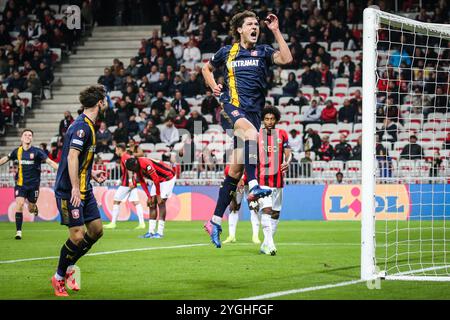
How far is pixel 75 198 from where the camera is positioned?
Result: 9094 millimetres

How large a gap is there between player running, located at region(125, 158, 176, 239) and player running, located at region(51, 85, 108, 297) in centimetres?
862

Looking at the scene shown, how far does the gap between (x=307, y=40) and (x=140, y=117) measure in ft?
22.8

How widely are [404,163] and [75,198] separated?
15.6m

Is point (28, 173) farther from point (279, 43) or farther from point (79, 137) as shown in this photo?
point (279, 43)

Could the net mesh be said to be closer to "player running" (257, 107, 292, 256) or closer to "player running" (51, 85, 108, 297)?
"player running" (257, 107, 292, 256)

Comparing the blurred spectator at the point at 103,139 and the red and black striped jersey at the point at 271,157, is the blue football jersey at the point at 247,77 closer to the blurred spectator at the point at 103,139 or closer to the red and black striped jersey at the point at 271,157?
the red and black striped jersey at the point at 271,157

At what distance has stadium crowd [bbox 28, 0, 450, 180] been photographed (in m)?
26.4

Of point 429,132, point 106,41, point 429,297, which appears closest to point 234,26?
point 429,297

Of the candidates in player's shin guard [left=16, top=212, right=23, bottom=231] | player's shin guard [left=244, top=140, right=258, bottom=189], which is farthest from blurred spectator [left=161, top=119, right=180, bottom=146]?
player's shin guard [left=244, top=140, right=258, bottom=189]

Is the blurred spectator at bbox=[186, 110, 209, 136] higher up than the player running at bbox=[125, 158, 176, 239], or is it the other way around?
the blurred spectator at bbox=[186, 110, 209, 136]

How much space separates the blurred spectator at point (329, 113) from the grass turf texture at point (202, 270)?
9645mm

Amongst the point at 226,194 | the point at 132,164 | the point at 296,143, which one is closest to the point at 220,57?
the point at 226,194

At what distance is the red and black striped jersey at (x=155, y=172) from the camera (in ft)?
60.3

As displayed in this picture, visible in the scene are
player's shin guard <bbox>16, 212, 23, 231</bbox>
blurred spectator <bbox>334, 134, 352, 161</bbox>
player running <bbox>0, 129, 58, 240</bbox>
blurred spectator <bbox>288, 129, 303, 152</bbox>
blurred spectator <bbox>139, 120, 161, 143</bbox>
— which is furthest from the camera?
blurred spectator <bbox>139, 120, 161, 143</bbox>
